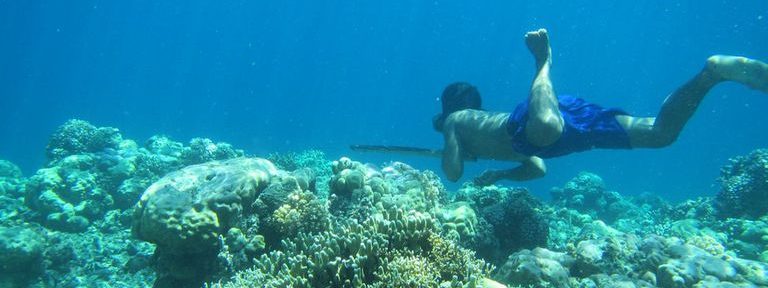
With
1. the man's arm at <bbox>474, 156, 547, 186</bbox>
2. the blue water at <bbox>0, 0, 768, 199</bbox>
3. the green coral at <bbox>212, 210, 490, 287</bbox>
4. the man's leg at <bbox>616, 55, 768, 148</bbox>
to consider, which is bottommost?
the green coral at <bbox>212, 210, 490, 287</bbox>

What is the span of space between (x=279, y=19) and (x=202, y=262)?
144036 mm

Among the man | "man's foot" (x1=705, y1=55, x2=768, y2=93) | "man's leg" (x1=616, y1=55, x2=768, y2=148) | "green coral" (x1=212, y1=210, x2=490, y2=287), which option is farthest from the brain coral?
"man's foot" (x1=705, y1=55, x2=768, y2=93)

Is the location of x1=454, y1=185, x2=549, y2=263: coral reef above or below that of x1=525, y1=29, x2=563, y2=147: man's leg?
below

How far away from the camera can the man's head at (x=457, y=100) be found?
8.17m

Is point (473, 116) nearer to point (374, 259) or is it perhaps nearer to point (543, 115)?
point (543, 115)

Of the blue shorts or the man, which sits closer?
the man

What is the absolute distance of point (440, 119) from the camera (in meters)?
8.17

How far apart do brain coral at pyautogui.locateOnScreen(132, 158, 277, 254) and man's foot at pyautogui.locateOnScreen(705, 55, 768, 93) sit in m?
6.51

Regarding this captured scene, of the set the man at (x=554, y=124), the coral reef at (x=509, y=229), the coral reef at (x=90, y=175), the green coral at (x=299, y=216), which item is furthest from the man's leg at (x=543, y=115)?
Answer: the coral reef at (x=90, y=175)

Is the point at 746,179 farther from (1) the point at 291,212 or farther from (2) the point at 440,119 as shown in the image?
(1) the point at 291,212

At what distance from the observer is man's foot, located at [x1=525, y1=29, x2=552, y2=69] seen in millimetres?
7027

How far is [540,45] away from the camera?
279 inches

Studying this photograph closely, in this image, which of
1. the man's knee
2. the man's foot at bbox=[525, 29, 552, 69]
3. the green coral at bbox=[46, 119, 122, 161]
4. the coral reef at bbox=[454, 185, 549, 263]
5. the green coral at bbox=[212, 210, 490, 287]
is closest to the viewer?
the green coral at bbox=[212, 210, 490, 287]

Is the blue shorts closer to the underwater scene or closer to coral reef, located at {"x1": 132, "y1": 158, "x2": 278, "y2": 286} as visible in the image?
the underwater scene
